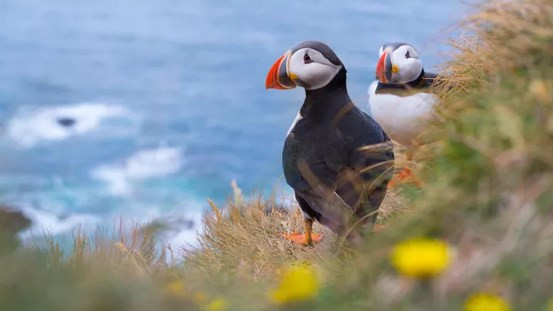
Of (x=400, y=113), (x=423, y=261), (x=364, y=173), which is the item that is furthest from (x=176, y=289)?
(x=400, y=113)

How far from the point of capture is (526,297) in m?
1.48

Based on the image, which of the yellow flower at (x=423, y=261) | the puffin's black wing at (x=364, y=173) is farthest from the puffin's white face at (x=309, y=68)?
the yellow flower at (x=423, y=261)

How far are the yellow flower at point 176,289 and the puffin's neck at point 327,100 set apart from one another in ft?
5.98

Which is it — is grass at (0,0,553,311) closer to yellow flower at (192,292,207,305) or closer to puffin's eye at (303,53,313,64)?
yellow flower at (192,292,207,305)

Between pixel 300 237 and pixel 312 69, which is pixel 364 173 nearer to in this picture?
pixel 312 69

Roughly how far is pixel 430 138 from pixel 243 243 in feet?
6.12

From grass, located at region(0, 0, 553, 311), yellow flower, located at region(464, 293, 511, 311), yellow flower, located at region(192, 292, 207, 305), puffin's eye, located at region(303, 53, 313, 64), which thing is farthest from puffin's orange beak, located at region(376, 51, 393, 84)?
yellow flower, located at region(464, 293, 511, 311)

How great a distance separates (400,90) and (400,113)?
0.16 metres

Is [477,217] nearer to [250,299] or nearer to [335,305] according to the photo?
[335,305]

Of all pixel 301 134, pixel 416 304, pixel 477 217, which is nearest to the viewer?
pixel 416 304

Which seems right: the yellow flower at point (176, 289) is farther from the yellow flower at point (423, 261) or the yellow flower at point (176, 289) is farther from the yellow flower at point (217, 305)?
the yellow flower at point (423, 261)

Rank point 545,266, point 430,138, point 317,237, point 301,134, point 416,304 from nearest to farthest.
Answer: point 416,304 < point 545,266 < point 430,138 < point 301,134 < point 317,237

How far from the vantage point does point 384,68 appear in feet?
13.8

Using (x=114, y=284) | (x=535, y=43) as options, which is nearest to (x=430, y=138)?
(x=535, y=43)
